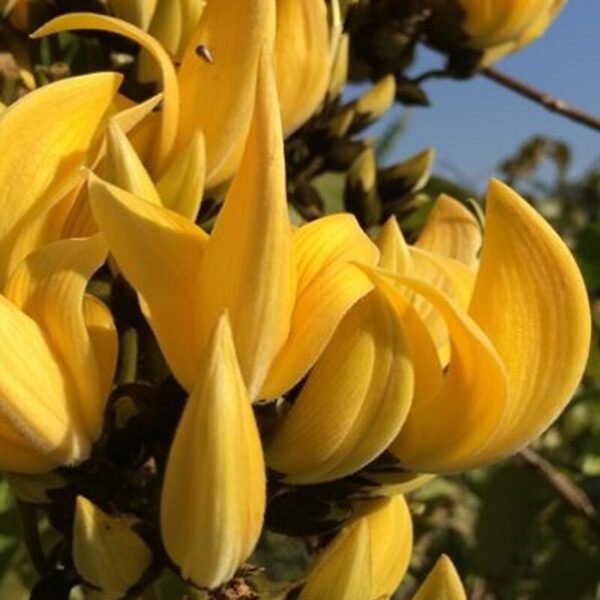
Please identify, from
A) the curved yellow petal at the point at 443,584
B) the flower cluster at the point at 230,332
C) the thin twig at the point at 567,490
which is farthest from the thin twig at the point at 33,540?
the thin twig at the point at 567,490

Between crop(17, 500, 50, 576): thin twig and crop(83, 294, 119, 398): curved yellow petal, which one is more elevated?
crop(83, 294, 119, 398): curved yellow petal

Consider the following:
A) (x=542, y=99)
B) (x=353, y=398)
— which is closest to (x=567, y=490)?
(x=542, y=99)

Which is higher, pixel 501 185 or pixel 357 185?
pixel 501 185

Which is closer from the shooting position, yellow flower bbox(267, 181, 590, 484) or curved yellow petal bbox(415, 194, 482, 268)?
yellow flower bbox(267, 181, 590, 484)

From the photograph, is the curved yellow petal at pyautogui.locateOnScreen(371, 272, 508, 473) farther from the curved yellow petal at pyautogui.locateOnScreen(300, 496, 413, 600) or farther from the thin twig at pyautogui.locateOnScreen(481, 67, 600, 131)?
the thin twig at pyautogui.locateOnScreen(481, 67, 600, 131)

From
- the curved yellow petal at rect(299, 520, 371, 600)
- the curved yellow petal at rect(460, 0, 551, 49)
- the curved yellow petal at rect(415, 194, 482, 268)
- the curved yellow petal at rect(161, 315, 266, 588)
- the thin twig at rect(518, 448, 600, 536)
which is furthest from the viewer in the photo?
the thin twig at rect(518, 448, 600, 536)

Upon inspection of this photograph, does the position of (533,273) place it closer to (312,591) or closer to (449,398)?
(449,398)

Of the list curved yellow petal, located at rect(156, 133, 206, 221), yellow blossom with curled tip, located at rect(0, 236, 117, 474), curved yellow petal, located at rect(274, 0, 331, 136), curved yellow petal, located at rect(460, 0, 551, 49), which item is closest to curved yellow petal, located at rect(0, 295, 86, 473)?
yellow blossom with curled tip, located at rect(0, 236, 117, 474)

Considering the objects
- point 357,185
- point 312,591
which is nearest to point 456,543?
point 357,185

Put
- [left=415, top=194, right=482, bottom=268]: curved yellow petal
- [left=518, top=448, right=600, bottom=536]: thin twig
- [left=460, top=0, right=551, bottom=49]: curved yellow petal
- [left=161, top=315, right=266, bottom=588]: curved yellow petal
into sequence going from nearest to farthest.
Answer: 1. [left=161, top=315, right=266, bottom=588]: curved yellow petal
2. [left=415, top=194, right=482, bottom=268]: curved yellow petal
3. [left=460, top=0, right=551, bottom=49]: curved yellow petal
4. [left=518, top=448, right=600, bottom=536]: thin twig

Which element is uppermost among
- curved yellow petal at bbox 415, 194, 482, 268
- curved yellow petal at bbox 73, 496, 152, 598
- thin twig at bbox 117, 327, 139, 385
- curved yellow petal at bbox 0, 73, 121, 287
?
curved yellow petal at bbox 0, 73, 121, 287
